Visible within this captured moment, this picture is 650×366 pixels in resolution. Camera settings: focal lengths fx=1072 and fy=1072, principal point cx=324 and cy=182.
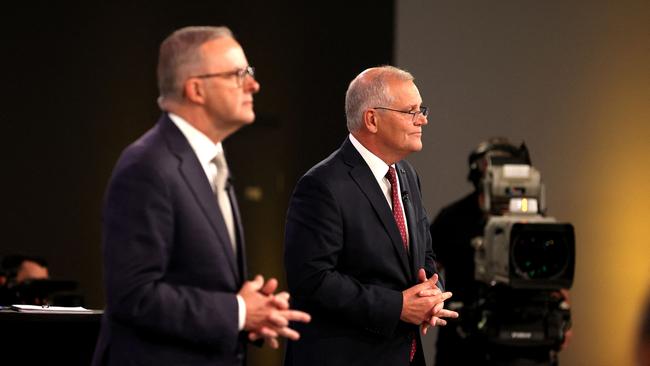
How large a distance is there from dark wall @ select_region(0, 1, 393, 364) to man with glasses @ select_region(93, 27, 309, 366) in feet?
11.9

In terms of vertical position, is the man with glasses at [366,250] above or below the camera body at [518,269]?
above

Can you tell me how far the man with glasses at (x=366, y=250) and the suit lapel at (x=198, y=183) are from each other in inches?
26.9

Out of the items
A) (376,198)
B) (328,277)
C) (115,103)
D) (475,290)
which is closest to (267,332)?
(328,277)

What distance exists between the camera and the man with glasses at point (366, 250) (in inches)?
113

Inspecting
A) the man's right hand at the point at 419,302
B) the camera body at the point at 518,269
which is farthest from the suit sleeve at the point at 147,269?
the camera body at the point at 518,269

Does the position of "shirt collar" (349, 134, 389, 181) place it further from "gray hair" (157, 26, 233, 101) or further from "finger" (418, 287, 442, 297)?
"gray hair" (157, 26, 233, 101)

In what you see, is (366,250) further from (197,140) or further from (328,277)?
(197,140)

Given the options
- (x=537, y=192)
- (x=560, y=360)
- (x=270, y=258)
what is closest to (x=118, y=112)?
(x=270, y=258)

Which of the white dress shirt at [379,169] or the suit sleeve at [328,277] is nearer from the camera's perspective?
the suit sleeve at [328,277]

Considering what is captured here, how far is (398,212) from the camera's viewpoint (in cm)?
306

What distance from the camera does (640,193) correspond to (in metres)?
6.29

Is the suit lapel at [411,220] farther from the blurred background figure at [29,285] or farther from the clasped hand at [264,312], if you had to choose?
the blurred background figure at [29,285]

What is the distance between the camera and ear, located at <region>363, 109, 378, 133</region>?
309 centimetres

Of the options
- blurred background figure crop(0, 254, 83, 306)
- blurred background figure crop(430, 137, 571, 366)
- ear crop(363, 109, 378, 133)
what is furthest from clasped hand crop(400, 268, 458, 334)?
blurred background figure crop(430, 137, 571, 366)
